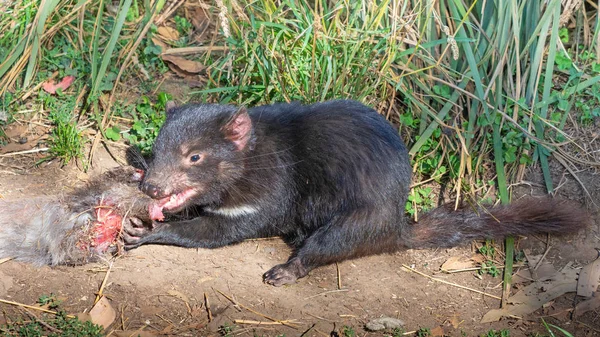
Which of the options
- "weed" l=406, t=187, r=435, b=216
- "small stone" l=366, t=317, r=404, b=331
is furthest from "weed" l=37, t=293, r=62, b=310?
"weed" l=406, t=187, r=435, b=216

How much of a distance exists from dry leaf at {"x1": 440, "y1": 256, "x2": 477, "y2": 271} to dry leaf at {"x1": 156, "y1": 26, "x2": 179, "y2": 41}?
2929mm

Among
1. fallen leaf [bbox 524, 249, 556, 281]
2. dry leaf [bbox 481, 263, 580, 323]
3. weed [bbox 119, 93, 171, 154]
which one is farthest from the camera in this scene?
weed [bbox 119, 93, 171, 154]

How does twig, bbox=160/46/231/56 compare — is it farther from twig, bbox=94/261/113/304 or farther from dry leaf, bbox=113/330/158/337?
dry leaf, bbox=113/330/158/337

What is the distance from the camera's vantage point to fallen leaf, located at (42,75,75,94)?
5.65 m

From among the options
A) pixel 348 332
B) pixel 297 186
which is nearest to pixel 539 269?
pixel 348 332

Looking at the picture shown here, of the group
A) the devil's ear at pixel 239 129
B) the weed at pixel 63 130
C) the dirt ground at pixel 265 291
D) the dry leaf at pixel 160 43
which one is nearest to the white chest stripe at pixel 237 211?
the dirt ground at pixel 265 291

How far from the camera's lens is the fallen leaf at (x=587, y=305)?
4.53 metres

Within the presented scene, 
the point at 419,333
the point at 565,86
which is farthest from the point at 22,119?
the point at 565,86

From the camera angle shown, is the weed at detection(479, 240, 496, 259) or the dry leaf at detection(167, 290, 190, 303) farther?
the weed at detection(479, 240, 496, 259)

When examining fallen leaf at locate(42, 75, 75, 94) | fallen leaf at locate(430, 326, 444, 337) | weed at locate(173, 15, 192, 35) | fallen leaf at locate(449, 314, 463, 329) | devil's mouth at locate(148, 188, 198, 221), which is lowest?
fallen leaf at locate(449, 314, 463, 329)

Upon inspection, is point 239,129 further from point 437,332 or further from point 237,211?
point 437,332

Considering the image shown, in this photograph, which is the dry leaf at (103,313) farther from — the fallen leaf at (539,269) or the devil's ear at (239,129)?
the fallen leaf at (539,269)

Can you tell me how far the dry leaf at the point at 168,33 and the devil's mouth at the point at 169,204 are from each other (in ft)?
7.21

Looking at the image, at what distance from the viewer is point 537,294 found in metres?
4.65
